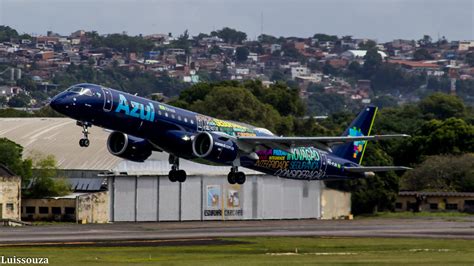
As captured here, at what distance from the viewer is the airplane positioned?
79562 mm

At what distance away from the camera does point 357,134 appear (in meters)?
101

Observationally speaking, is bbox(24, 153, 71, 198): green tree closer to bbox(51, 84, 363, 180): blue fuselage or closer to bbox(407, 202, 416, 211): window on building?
bbox(51, 84, 363, 180): blue fuselage

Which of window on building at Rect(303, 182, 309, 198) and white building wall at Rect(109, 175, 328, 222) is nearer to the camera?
white building wall at Rect(109, 175, 328, 222)

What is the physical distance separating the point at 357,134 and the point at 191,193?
30.6m

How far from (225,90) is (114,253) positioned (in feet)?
289

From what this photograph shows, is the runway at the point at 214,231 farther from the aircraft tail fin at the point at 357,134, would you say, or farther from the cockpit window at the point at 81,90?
the cockpit window at the point at 81,90

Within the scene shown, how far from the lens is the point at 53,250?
8288 centimetres

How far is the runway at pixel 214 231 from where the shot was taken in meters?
93.3

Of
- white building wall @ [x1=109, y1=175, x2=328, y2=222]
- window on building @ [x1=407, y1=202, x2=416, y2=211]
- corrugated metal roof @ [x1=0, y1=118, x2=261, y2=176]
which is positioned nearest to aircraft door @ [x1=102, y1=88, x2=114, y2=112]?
white building wall @ [x1=109, y1=175, x2=328, y2=222]

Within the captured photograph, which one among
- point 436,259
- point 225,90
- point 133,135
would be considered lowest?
point 436,259

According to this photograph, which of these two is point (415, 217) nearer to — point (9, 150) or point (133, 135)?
point (9, 150)

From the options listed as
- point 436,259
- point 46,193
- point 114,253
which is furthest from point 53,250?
point 46,193

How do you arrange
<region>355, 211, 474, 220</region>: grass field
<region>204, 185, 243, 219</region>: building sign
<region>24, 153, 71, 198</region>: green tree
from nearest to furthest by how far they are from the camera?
<region>24, 153, 71, 198</region>: green tree → <region>204, 185, 243, 219</region>: building sign → <region>355, 211, 474, 220</region>: grass field

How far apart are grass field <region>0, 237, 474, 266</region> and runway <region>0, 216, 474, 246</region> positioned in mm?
4926
